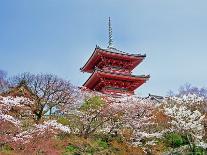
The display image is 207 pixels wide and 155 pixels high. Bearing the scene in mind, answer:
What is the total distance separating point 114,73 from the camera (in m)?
40.8

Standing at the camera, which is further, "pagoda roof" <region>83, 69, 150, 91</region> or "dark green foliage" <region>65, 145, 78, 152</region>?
"pagoda roof" <region>83, 69, 150, 91</region>

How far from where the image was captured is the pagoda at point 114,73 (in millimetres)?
40906

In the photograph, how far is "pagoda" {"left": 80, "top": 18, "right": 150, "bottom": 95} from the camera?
40.9 meters

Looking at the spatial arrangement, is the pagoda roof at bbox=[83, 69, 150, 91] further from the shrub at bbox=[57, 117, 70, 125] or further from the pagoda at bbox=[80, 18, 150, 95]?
the shrub at bbox=[57, 117, 70, 125]

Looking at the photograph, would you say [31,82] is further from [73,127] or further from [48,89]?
[73,127]

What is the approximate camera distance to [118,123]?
29234 mm

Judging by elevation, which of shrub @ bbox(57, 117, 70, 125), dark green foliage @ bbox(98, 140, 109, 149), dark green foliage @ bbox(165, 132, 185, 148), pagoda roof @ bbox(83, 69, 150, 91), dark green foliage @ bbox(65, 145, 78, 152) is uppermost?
pagoda roof @ bbox(83, 69, 150, 91)

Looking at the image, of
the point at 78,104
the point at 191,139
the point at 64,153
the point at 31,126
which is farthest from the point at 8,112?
the point at 191,139

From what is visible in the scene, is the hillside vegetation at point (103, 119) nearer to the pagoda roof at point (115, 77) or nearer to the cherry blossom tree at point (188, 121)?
the cherry blossom tree at point (188, 121)

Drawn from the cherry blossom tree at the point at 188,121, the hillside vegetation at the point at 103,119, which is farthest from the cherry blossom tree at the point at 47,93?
the cherry blossom tree at the point at 188,121

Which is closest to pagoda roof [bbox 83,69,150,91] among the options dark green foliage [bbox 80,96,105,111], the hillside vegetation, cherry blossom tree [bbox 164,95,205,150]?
the hillside vegetation

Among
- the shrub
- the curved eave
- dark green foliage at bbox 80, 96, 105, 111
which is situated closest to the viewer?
the shrub

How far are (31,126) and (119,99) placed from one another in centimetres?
1000

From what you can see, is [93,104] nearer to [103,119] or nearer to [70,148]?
[103,119]
